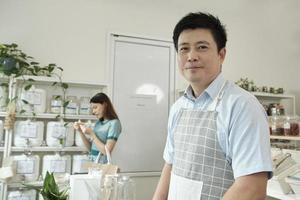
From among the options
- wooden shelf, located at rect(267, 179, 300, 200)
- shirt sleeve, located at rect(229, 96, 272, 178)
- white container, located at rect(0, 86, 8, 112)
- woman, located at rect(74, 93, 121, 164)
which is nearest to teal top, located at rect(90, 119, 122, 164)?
woman, located at rect(74, 93, 121, 164)

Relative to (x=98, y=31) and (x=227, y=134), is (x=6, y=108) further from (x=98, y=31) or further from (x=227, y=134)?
(x=227, y=134)

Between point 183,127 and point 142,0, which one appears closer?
point 183,127

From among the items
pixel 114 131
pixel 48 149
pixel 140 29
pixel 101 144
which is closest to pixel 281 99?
pixel 140 29

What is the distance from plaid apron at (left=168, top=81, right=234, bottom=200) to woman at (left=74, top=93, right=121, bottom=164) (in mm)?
1420

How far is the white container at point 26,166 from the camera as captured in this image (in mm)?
2324

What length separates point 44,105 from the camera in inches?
99.4

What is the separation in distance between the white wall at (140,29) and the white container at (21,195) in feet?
3.68

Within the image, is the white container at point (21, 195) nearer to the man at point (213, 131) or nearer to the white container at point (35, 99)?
the white container at point (35, 99)

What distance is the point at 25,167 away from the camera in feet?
7.67

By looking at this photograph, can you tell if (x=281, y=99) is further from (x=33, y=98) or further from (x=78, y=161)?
(x=33, y=98)

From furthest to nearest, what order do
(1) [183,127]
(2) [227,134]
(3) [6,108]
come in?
(3) [6,108] < (1) [183,127] < (2) [227,134]

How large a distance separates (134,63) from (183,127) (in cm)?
216

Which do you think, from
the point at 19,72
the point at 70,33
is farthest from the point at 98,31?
the point at 19,72

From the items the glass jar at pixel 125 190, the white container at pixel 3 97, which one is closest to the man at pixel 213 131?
the glass jar at pixel 125 190
